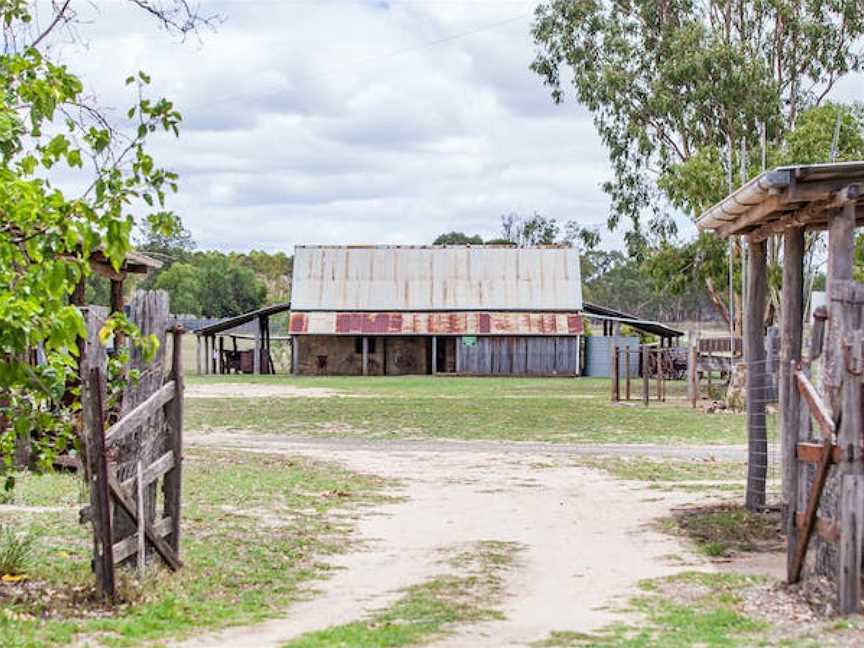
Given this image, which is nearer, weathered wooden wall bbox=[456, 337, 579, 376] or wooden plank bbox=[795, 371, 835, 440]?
wooden plank bbox=[795, 371, 835, 440]

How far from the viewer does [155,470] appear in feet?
30.6

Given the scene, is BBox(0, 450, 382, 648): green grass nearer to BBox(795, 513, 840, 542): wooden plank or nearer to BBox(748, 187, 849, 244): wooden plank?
BBox(795, 513, 840, 542): wooden plank

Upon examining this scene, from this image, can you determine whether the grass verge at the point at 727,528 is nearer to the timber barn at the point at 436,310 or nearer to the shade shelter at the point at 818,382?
the shade shelter at the point at 818,382

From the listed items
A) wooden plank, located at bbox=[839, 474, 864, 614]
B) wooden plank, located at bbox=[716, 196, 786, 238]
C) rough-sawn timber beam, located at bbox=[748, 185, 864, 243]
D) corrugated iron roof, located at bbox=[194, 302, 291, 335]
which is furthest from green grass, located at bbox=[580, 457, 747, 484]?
corrugated iron roof, located at bbox=[194, 302, 291, 335]

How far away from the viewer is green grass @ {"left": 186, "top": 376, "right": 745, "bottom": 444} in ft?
83.6

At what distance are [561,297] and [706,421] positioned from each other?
3045 cm

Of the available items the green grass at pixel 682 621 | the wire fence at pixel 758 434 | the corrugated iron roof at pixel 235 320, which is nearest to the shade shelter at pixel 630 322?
the corrugated iron roof at pixel 235 320

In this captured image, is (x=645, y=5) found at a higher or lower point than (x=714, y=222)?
higher

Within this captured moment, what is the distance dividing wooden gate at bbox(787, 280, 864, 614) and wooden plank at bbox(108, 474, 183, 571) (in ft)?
14.9

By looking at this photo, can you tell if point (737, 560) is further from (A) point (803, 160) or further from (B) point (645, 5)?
(B) point (645, 5)

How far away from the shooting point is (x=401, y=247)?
63.2m

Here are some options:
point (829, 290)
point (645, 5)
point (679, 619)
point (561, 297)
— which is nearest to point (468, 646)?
point (679, 619)

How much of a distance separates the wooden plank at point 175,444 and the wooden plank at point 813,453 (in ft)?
14.9

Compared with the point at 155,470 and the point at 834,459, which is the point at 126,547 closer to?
the point at 155,470
